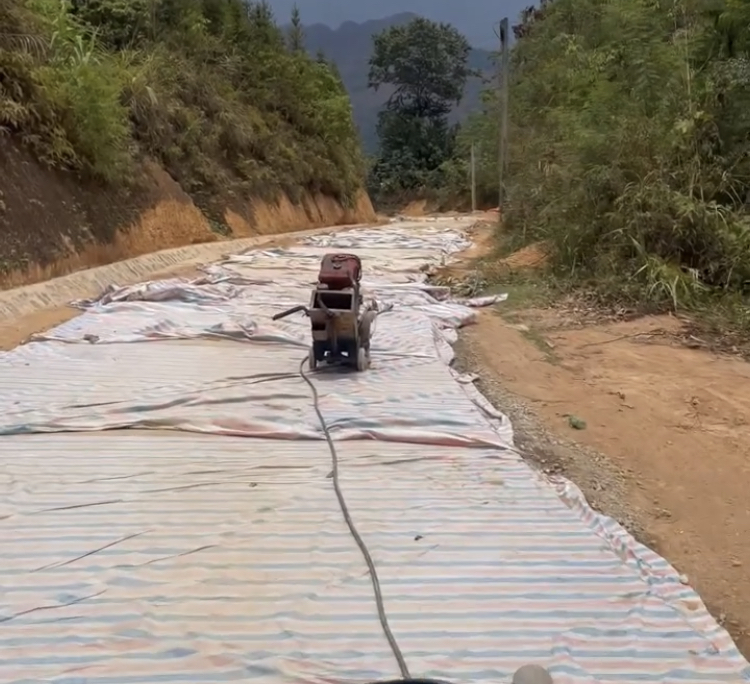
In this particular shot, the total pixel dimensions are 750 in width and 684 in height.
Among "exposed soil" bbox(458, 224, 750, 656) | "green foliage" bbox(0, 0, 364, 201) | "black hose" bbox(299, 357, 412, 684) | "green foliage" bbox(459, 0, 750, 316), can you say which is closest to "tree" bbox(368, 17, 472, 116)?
"green foliage" bbox(0, 0, 364, 201)

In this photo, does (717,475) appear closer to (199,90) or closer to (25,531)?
(25,531)

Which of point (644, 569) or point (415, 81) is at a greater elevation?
point (415, 81)

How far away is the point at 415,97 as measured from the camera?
3769 cm

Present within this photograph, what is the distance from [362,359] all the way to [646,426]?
5.29 feet

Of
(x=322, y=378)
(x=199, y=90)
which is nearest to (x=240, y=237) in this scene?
(x=199, y=90)

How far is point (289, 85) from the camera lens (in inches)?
813

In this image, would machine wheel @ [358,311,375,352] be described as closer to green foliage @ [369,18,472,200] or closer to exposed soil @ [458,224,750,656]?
exposed soil @ [458,224,750,656]

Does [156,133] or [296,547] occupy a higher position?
[156,133]

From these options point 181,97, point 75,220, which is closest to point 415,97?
point 181,97

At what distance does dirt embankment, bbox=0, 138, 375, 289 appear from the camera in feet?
24.1

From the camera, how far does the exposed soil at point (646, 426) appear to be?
266 centimetres

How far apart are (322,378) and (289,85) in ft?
58.6

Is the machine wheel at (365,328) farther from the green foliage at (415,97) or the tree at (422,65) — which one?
the tree at (422,65)

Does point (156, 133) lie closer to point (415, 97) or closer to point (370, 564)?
point (370, 564)
